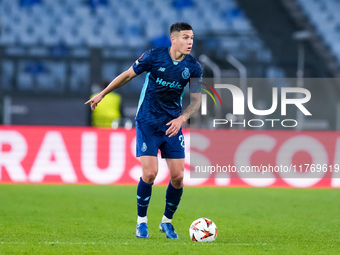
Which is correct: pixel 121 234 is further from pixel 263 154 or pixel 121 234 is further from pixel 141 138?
pixel 263 154

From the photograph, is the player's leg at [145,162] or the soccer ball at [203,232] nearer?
the soccer ball at [203,232]

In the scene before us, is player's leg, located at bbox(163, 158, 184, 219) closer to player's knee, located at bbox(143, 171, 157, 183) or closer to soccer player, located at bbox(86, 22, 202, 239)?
soccer player, located at bbox(86, 22, 202, 239)

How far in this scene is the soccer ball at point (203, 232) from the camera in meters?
5.84

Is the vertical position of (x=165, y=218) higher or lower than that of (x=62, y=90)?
lower

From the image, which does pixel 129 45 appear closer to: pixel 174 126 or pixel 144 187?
pixel 144 187

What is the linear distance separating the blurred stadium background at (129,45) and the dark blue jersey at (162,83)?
26.0 feet

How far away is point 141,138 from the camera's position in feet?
20.1

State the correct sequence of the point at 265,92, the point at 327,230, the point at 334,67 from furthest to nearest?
the point at 334,67 → the point at 265,92 → the point at 327,230

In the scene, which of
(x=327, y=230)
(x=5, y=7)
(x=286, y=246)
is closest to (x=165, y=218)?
(x=286, y=246)

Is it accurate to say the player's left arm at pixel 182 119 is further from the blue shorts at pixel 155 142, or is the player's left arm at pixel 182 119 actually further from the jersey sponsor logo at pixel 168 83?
the jersey sponsor logo at pixel 168 83

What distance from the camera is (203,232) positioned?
584 cm

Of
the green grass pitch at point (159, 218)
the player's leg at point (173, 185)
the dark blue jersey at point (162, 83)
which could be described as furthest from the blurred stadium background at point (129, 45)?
the dark blue jersey at point (162, 83)

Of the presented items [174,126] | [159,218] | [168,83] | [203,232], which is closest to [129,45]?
[159,218]

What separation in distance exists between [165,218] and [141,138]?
0.83m
